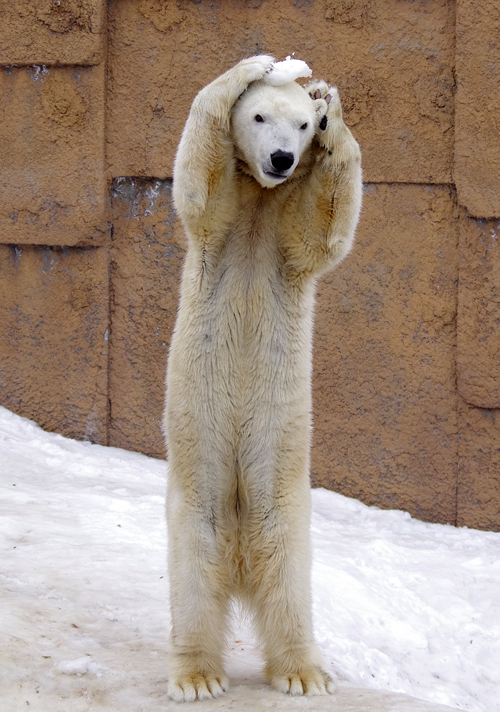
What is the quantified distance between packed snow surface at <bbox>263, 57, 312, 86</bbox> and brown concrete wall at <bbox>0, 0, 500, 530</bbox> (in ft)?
7.08

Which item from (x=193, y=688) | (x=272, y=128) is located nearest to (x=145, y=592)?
(x=193, y=688)

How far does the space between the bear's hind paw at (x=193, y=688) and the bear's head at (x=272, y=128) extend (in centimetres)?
133

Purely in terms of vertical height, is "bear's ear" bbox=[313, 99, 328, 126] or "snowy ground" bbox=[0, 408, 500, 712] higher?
"bear's ear" bbox=[313, 99, 328, 126]

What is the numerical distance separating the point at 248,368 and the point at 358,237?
2.30 m

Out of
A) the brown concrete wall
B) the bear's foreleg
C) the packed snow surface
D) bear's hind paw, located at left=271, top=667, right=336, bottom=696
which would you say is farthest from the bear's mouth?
the brown concrete wall

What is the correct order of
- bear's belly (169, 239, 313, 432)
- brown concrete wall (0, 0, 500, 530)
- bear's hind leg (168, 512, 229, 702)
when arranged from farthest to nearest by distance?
brown concrete wall (0, 0, 500, 530)
bear's belly (169, 239, 313, 432)
bear's hind leg (168, 512, 229, 702)

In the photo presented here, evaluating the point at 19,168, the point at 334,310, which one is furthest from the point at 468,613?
the point at 19,168

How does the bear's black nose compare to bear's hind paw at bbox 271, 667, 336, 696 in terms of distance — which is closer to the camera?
the bear's black nose

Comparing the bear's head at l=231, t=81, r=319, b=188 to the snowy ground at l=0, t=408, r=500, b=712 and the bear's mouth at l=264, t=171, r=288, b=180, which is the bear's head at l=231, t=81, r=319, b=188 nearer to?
the bear's mouth at l=264, t=171, r=288, b=180

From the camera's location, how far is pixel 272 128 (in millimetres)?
2100

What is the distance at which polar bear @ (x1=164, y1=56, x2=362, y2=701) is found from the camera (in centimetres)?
216

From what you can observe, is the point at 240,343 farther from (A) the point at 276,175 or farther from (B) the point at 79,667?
(B) the point at 79,667

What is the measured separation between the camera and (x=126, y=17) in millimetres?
4422

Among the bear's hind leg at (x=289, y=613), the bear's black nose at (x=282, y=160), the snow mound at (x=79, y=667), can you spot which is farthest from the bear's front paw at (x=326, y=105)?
the snow mound at (x=79, y=667)
